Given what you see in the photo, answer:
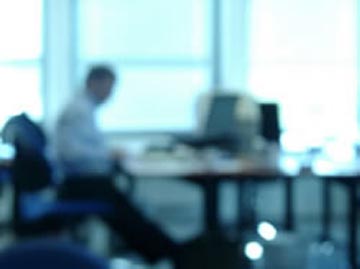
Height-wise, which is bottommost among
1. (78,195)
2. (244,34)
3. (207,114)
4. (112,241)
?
(112,241)

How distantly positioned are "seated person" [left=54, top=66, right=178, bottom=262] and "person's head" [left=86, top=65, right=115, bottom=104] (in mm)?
64

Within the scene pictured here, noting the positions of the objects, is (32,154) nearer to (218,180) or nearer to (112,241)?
(218,180)

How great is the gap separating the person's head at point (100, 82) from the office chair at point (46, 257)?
11.6 ft

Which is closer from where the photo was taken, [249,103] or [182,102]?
[249,103]

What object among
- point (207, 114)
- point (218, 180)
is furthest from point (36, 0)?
point (218, 180)

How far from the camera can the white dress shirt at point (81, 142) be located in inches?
195

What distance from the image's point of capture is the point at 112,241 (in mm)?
5906

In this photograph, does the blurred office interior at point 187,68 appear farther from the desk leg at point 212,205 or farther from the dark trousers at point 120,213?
the desk leg at point 212,205

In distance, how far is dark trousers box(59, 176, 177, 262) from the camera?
4.88 m

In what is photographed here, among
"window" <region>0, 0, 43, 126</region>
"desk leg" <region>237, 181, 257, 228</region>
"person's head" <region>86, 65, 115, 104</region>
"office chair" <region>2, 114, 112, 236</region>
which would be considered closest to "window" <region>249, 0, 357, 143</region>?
"desk leg" <region>237, 181, 257, 228</region>

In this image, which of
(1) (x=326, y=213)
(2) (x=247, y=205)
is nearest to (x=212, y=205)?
(2) (x=247, y=205)

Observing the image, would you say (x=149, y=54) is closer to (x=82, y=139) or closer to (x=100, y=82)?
(x=100, y=82)

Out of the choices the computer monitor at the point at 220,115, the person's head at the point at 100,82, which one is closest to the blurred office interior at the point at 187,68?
the computer monitor at the point at 220,115

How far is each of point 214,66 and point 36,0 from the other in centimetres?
142
